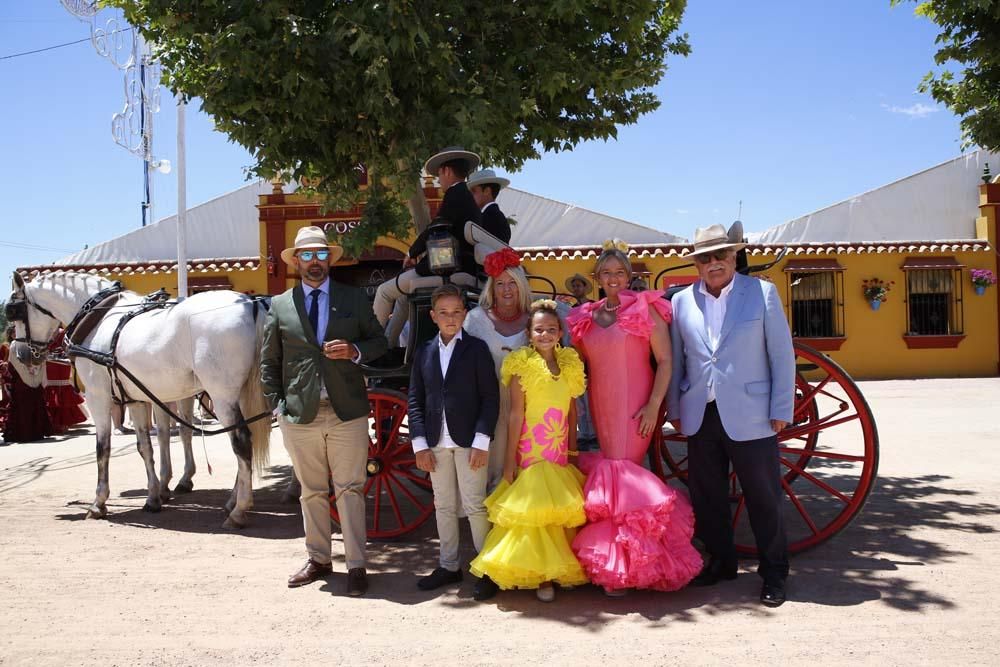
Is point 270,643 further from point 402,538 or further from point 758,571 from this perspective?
point 758,571

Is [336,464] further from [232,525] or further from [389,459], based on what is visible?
[232,525]

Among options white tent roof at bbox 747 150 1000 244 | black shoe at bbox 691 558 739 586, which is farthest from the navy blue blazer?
white tent roof at bbox 747 150 1000 244

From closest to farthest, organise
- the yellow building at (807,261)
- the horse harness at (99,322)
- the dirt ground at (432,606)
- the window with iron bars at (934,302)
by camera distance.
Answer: the dirt ground at (432,606) → the horse harness at (99,322) → the yellow building at (807,261) → the window with iron bars at (934,302)

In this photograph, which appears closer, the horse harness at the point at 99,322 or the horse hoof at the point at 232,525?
the horse hoof at the point at 232,525

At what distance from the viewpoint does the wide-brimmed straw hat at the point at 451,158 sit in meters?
4.97

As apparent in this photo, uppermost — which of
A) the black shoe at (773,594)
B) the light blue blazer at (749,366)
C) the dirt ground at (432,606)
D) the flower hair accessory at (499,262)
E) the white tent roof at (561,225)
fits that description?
the white tent roof at (561,225)

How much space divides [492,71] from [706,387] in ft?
12.0

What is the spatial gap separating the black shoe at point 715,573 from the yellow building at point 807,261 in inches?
416

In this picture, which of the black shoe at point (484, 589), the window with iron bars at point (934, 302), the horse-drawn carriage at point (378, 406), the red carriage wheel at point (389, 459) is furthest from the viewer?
the window with iron bars at point (934, 302)

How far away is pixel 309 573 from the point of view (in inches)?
173

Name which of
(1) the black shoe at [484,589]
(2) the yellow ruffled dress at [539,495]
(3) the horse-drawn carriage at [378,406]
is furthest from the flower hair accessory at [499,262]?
(1) the black shoe at [484,589]

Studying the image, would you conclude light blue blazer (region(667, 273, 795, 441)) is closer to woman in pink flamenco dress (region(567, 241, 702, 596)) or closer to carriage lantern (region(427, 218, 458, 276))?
woman in pink flamenco dress (region(567, 241, 702, 596))

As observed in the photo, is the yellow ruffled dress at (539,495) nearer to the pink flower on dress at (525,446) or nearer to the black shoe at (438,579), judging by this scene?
the pink flower on dress at (525,446)

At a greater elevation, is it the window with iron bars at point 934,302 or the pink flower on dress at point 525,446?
the window with iron bars at point 934,302
